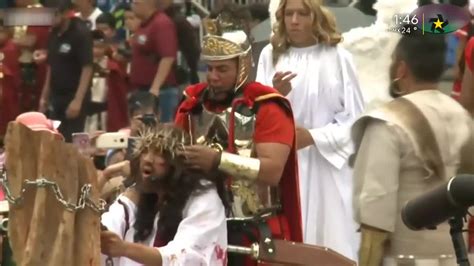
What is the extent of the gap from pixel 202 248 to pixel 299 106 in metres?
2.66

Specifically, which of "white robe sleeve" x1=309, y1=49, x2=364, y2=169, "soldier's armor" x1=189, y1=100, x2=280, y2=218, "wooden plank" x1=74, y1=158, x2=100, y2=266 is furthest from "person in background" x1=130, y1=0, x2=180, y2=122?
"wooden plank" x1=74, y1=158, x2=100, y2=266

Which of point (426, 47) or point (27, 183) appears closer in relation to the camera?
point (27, 183)

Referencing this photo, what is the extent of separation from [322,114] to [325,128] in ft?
0.26

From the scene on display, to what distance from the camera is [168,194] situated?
4.89 m

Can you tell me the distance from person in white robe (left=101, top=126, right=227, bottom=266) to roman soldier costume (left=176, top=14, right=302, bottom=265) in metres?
0.40

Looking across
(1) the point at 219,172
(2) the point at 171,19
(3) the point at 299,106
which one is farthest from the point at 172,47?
(1) the point at 219,172

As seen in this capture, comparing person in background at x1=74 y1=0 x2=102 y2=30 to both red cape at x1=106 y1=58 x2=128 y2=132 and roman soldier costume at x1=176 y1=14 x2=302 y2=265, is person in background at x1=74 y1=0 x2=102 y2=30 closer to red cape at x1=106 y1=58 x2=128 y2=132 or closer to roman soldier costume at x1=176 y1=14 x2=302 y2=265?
red cape at x1=106 y1=58 x2=128 y2=132

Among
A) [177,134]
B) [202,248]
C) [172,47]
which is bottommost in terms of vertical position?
[172,47]

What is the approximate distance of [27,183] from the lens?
402 cm

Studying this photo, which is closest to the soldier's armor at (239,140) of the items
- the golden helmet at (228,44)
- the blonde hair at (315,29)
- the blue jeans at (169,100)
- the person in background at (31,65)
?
the golden helmet at (228,44)

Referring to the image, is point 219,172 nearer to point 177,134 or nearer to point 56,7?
point 177,134

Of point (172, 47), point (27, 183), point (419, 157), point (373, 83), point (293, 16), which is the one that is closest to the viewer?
point (27, 183)

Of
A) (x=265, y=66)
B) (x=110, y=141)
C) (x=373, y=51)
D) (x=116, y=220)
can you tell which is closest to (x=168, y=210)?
(x=116, y=220)

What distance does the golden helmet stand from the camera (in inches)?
218
